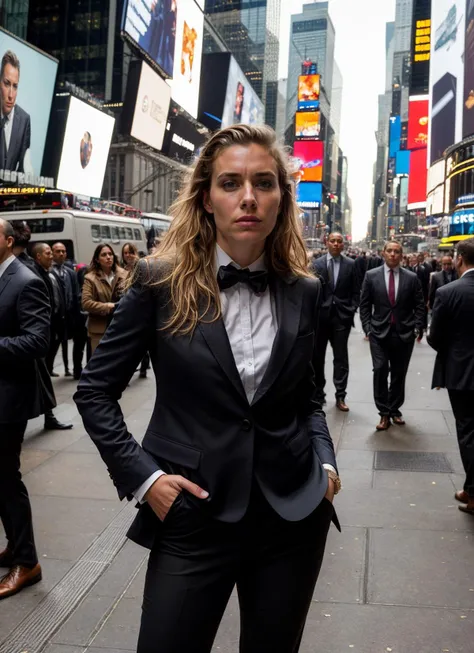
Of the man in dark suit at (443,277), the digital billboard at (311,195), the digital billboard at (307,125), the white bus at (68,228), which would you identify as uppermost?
the digital billboard at (307,125)

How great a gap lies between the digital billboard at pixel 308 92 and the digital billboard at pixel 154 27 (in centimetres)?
5219

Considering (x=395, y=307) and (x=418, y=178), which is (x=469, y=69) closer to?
(x=418, y=178)

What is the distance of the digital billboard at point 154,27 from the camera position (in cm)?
4053

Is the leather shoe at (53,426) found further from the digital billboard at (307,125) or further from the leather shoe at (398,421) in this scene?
the digital billboard at (307,125)

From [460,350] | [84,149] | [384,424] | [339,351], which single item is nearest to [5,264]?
[460,350]

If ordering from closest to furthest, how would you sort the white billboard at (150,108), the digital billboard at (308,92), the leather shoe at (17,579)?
the leather shoe at (17,579) < the white billboard at (150,108) < the digital billboard at (308,92)

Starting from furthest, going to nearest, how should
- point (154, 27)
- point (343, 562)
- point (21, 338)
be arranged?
point (154, 27)
point (343, 562)
point (21, 338)

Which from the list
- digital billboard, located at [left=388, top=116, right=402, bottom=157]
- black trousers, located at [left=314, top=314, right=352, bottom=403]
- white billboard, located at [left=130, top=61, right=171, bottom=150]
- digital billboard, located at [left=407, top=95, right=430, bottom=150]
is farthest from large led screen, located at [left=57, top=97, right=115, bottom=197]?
digital billboard, located at [left=388, top=116, right=402, bottom=157]

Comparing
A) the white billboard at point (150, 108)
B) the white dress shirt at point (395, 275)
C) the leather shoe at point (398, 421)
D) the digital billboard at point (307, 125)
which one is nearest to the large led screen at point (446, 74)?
the digital billboard at point (307, 125)

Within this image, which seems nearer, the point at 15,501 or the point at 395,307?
the point at 15,501

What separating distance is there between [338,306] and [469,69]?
183ft

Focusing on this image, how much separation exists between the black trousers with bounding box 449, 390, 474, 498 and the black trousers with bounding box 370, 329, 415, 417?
2563mm

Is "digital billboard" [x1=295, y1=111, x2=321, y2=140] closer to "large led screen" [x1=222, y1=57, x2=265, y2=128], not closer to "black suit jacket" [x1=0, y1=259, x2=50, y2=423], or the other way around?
"large led screen" [x1=222, y1=57, x2=265, y2=128]

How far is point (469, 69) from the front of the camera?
5750cm
